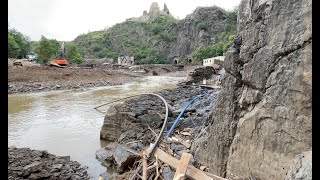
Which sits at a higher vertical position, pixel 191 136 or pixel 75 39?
pixel 75 39

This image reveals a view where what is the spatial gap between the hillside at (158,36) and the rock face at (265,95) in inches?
2656

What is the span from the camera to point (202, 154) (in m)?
5.28

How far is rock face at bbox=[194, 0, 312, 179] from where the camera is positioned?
3340mm

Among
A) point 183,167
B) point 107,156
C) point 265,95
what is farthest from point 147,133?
point 265,95

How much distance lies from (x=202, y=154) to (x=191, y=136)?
1762 mm

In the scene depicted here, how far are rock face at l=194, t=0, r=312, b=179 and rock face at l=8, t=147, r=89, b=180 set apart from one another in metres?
4.15

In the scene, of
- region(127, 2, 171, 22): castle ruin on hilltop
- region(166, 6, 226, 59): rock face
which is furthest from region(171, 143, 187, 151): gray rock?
region(127, 2, 171, 22): castle ruin on hilltop

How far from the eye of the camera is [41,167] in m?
7.34

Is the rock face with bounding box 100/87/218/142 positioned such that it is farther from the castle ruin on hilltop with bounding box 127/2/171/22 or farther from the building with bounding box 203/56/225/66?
the castle ruin on hilltop with bounding box 127/2/171/22

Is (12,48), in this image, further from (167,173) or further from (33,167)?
(167,173)

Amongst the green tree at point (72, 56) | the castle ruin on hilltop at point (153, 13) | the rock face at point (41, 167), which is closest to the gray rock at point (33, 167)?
the rock face at point (41, 167)
